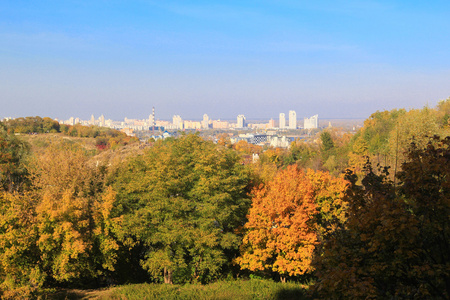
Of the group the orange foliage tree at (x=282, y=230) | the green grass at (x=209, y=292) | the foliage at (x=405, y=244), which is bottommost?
the green grass at (x=209, y=292)

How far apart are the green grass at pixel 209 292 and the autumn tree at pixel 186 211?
→ 1701 mm

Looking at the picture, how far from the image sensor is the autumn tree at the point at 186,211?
15.4 meters

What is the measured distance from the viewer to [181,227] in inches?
610

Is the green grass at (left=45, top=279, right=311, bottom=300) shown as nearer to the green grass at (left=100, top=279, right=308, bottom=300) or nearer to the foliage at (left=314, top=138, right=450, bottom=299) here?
the green grass at (left=100, top=279, right=308, bottom=300)

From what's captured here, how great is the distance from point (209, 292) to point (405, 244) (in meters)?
9.13

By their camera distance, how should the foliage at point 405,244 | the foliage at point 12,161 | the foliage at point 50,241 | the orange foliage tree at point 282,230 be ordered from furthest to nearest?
1. the foliage at point 12,161
2. the orange foliage tree at point 282,230
3. the foliage at point 50,241
4. the foliage at point 405,244

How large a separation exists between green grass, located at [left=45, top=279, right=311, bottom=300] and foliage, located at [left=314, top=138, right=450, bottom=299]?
7.27 meters

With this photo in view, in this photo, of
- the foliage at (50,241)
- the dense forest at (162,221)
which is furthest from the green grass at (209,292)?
the foliage at (50,241)

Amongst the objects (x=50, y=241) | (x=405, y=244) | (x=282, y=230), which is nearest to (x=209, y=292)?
(x=282, y=230)

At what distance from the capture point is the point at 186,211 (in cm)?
1666

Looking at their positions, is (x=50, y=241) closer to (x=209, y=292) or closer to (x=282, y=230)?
(x=209, y=292)

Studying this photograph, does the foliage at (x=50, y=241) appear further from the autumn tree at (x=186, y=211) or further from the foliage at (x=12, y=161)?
the foliage at (x=12, y=161)

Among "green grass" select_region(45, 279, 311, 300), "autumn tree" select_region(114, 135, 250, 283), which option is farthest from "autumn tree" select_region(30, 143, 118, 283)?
"green grass" select_region(45, 279, 311, 300)

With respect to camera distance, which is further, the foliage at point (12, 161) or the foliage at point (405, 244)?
the foliage at point (12, 161)
